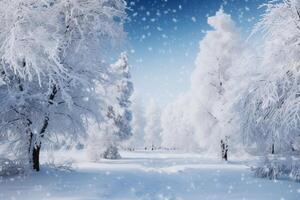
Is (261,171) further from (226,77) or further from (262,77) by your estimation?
(226,77)

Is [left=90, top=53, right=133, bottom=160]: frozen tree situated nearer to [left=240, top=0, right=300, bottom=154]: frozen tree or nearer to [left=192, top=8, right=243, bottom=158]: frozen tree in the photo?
[left=192, top=8, right=243, bottom=158]: frozen tree

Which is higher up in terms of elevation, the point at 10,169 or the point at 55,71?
the point at 55,71

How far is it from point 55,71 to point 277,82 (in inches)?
278

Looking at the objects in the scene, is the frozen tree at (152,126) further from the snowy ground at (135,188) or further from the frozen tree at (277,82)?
the frozen tree at (277,82)

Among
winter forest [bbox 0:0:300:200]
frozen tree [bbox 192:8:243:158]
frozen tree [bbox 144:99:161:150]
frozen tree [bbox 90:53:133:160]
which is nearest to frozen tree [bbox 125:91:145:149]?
frozen tree [bbox 144:99:161:150]

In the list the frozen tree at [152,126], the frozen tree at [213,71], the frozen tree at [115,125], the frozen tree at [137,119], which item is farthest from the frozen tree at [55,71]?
the frozen tree at [152,126]

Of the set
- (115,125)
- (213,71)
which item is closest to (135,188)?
(213,71)

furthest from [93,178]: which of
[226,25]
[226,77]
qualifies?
[226,25]

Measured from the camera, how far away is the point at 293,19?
1305 centimetres

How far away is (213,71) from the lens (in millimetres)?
30469

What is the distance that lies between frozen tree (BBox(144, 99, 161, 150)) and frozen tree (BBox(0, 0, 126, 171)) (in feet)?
297

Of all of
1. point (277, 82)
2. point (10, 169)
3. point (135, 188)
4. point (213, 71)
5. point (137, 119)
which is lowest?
point (135, 188)

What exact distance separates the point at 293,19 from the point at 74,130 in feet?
29.3

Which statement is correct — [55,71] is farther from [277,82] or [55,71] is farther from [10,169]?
[277,82]
